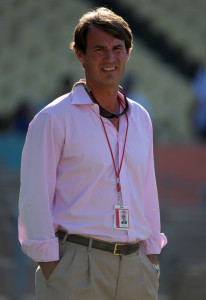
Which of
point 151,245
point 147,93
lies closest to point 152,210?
point 151,245

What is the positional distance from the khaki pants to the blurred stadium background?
1.89 metres

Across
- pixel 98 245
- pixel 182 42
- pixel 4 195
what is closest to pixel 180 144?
pixel 4 195

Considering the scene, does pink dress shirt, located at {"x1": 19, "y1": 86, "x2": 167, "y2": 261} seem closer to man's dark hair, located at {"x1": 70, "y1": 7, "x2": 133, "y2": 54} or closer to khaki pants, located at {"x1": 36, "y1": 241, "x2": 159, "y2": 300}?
khaki pants, located at {"x1": 36, "y1": 241, "x2": 159, "y2": 300}

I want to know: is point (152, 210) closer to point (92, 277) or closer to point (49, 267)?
point (92, 277)

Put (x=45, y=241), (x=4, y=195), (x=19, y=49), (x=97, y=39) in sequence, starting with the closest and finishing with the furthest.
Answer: (x=45, y=241) < (x=97, y=39) < (x=4, y=195) < (x=19, y=49)

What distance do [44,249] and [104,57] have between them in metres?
0.80

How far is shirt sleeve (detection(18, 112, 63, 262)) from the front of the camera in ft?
8.45

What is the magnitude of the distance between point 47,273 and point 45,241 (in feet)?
0.43

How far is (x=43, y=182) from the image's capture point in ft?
8.57

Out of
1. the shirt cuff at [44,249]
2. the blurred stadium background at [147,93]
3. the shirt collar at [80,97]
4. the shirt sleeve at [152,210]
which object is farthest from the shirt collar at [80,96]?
the blurred stadium background at [147,93]

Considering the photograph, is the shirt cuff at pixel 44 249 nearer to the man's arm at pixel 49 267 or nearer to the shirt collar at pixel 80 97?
→ the man's arm at pixel 49 267

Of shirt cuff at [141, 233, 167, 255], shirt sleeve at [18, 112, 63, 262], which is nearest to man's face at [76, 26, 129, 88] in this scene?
shirt sleeve at [18, 112, 63, 262]

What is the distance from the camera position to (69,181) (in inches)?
105

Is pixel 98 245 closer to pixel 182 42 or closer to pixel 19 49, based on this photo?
pixel 19 49
